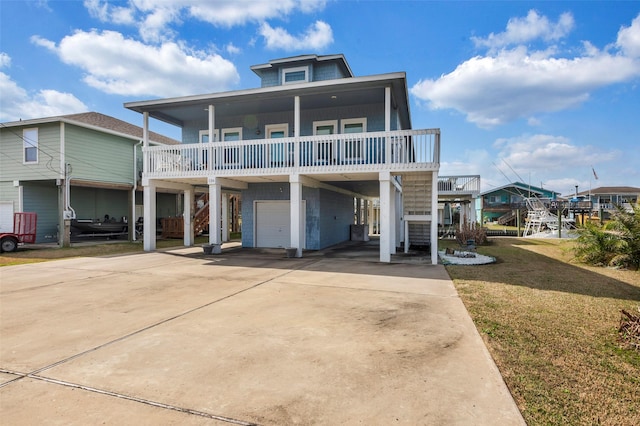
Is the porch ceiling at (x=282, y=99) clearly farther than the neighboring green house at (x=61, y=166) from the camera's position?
No

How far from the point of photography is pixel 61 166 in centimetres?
1470

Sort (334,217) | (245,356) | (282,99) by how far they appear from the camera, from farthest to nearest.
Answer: (334,217) → (282,99) → (245,356)

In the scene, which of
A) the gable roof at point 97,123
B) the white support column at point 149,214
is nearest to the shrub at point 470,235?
the white support column at point 149,214

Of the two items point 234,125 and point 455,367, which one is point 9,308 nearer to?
point 455,367

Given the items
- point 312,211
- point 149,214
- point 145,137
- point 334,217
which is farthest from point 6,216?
point 334,217

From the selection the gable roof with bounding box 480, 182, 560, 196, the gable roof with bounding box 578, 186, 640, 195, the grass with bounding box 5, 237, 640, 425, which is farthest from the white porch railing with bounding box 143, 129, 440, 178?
the gable roof with bounding box 578, 186, 640, 195

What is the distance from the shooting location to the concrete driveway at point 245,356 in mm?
2420

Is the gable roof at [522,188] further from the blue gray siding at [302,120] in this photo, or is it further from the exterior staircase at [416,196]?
the blue gray siding at [302,120]

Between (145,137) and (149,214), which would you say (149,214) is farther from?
(145,137)

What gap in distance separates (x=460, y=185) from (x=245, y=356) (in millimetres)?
20109

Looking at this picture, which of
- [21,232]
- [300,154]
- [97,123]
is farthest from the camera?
[97,123]

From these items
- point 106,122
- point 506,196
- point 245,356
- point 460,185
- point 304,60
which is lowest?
point 245,356

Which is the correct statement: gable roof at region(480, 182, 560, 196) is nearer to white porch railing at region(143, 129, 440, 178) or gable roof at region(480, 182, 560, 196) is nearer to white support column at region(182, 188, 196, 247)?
white porch railing at region(143, 129, 440, 178)

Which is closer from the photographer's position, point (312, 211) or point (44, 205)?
point (312, 211)
